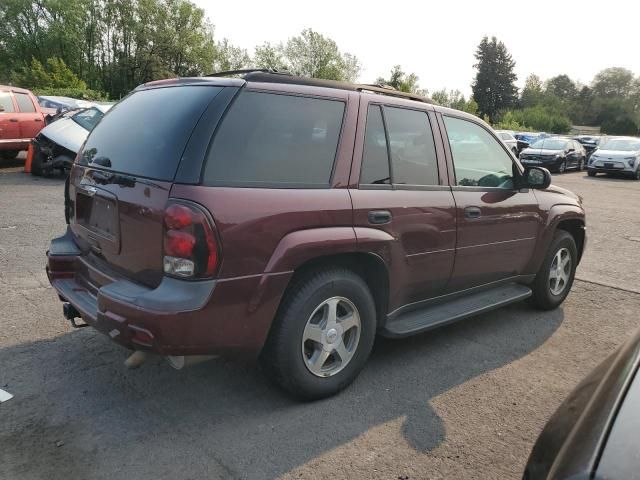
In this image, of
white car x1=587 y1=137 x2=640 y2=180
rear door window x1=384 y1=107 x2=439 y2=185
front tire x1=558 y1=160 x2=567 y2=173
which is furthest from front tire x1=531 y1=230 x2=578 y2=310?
front tire x1=558 y1=160 x2=567 y2=173

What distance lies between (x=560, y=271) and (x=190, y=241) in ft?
12.6

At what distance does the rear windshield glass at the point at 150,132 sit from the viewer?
2770 mm

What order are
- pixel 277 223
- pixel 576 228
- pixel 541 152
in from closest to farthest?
pixel 277 223 < pixel 576 228 < pixel 541 152

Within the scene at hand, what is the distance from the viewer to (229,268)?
265 cm

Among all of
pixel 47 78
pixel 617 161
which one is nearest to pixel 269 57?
pixel 47 78

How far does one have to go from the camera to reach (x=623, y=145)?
74.8 ft

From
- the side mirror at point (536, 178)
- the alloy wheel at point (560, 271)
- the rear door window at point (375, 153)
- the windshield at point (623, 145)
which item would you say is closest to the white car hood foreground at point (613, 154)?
the windshield at point (623, 145)

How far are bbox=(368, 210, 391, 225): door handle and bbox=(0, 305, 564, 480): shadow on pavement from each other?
1.08 m

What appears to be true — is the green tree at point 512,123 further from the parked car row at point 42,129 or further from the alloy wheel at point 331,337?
Answer: the alloy wheel at point 331,337

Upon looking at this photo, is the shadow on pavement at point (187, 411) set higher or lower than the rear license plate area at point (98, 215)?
lower

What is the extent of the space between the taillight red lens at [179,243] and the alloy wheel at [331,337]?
84 cm

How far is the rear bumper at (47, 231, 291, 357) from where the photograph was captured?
258 centimetres

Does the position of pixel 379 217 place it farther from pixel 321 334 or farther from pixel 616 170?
pixel 616 170

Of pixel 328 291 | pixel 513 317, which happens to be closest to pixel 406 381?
pixel 328 291
